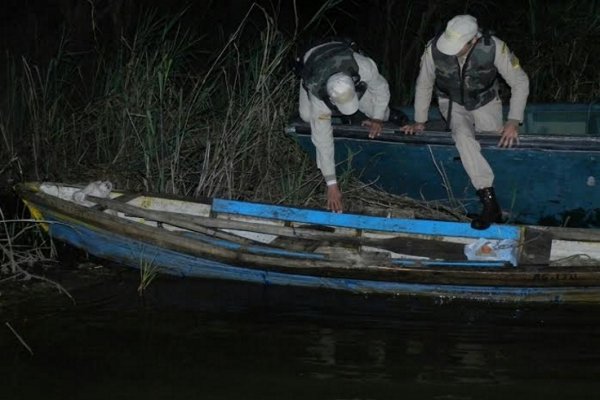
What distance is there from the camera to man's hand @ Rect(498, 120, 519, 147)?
6777 millimetres

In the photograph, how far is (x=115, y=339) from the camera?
5668 mm

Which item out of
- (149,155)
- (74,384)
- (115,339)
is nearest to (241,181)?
(149,155)

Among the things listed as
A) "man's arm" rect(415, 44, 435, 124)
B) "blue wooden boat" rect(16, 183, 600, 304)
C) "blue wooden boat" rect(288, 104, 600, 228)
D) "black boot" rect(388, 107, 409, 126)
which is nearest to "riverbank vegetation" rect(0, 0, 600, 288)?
"blue wooden boat" rect(288, 104, 600, 228)

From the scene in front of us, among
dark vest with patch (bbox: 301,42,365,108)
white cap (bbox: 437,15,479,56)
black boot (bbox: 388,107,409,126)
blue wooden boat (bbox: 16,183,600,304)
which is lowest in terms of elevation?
blue wooden boat (bbox: 16,183,600,304)

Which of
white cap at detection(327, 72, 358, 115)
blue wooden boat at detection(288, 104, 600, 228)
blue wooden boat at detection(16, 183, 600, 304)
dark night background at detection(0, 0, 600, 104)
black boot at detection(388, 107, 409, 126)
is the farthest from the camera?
dark night background at detection(0, 0, 600, 104)

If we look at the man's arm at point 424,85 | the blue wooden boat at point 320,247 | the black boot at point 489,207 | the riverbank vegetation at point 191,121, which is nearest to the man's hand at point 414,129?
the man's arm at point 424,85

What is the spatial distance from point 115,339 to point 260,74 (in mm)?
2672

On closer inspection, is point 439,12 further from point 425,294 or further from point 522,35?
point 425,294

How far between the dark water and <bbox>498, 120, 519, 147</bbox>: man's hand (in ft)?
3.75

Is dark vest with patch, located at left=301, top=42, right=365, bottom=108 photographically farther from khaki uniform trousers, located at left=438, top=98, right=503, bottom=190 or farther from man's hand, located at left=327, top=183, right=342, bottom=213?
khaki uniform trousers, located at left=438, top=98, right=503, bottom=190

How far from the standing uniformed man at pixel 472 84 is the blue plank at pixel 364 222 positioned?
0.09 m

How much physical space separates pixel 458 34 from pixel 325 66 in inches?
33.6

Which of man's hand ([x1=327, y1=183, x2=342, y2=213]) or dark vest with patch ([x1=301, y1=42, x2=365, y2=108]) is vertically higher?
dark vest with patch ([x1=301, y1=42, x2=365, y2=108])

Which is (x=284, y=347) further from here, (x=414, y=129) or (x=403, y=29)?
(x=403, y=29)
